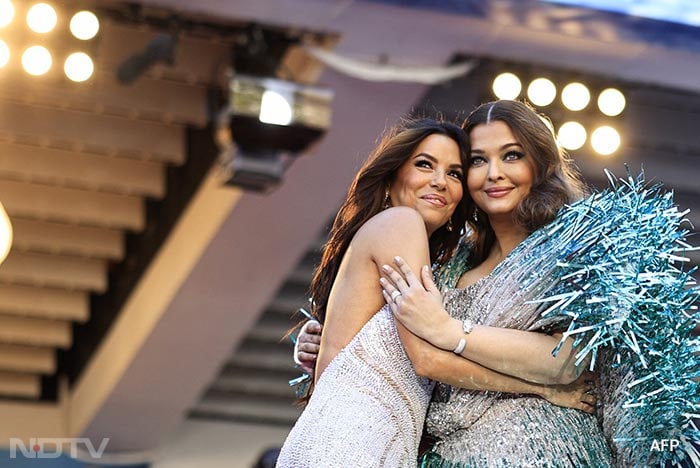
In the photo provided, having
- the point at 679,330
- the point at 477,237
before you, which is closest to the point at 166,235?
the point at 477,237

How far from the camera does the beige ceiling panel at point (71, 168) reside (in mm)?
6293

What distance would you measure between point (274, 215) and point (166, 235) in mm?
819

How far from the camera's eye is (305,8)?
4.96m

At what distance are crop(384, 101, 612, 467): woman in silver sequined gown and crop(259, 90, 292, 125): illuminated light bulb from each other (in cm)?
246

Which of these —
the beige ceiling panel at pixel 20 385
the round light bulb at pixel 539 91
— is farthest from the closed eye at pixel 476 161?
the beige ceiling panel at pixel 20 385

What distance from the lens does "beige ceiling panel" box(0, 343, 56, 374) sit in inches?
302

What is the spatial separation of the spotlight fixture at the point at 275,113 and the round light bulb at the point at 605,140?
1152mm

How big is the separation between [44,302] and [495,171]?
16.8 ft

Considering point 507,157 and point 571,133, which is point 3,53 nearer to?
point 571,133

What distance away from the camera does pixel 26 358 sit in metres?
7.70

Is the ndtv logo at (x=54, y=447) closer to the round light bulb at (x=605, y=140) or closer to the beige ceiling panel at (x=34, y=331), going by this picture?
the beige ceiling panel at (x=34, y=331)

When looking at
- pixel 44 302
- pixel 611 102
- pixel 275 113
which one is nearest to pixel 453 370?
pixel 275 113

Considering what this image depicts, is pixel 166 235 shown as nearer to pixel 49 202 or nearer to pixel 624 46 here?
pixel 49 202

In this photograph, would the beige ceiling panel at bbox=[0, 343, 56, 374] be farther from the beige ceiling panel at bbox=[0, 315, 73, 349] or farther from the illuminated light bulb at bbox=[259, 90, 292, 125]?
the illuminated light bulb at bbox=[259, 90, 292, 125]
